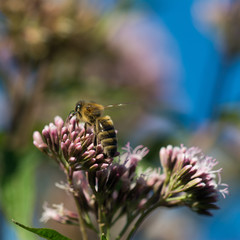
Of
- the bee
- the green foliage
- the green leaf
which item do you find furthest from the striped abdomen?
the green foliage

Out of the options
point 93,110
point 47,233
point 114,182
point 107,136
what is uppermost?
point 93,110

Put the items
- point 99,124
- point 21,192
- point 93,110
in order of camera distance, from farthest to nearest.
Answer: point 21,192, point 93,110, point 99,124

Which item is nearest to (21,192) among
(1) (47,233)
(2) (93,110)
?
(2) (93,110)

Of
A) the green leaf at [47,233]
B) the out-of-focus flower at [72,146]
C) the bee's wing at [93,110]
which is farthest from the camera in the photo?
the bee's wing at [93,110]

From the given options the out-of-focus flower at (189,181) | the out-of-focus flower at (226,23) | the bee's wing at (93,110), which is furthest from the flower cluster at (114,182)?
the out-of-focus flower at (226,23)

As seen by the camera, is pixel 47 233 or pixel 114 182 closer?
pixel 47 233

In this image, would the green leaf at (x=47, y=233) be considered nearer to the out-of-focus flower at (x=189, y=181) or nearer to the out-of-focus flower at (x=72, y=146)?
the out-of-focus flower at (x=72, y=146)

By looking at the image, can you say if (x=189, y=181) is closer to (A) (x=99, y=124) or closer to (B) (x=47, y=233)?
(A) (x=99, y=124)

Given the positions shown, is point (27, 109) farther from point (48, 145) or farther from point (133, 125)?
point (133, 125)

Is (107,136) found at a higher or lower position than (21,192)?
higher
